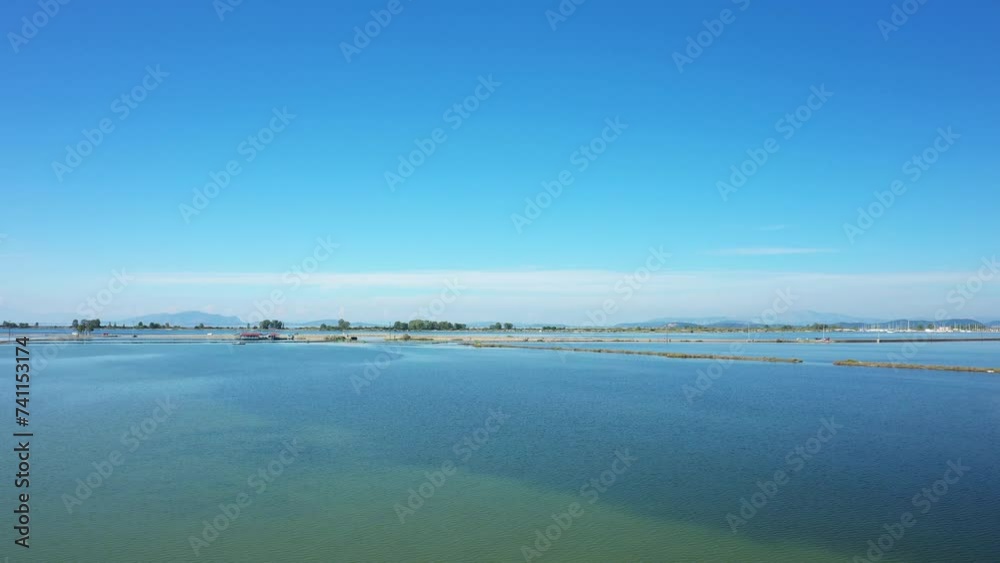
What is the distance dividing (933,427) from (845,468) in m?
7.26

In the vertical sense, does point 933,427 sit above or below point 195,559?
above

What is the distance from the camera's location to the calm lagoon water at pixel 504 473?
9.54 m

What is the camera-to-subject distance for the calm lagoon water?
9.54m

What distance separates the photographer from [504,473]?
1343cm

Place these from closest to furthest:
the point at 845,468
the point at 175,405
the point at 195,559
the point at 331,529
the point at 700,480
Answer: the point at 195,559 → the point at 331,529 → the point at 700,480 → the point at 845,468 → the point at 175,405

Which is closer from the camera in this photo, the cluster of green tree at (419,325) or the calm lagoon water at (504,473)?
the calm lagoon water at (504,473)

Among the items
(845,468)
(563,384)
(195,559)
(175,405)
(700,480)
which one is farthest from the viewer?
(563,384)

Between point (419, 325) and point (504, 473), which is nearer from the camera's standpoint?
point (504, 473)

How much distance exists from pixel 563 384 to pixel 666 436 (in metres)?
13.9

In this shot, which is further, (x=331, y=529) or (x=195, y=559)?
(x=331, y=529)

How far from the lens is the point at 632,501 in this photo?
38.0 ft

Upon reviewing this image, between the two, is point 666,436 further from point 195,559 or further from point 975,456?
point 195,559

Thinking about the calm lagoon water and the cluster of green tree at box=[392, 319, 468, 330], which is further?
the cluster of green tree at box=[392, 319, 468, 330]

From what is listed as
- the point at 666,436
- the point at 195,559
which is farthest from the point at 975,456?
the point at 195,559
